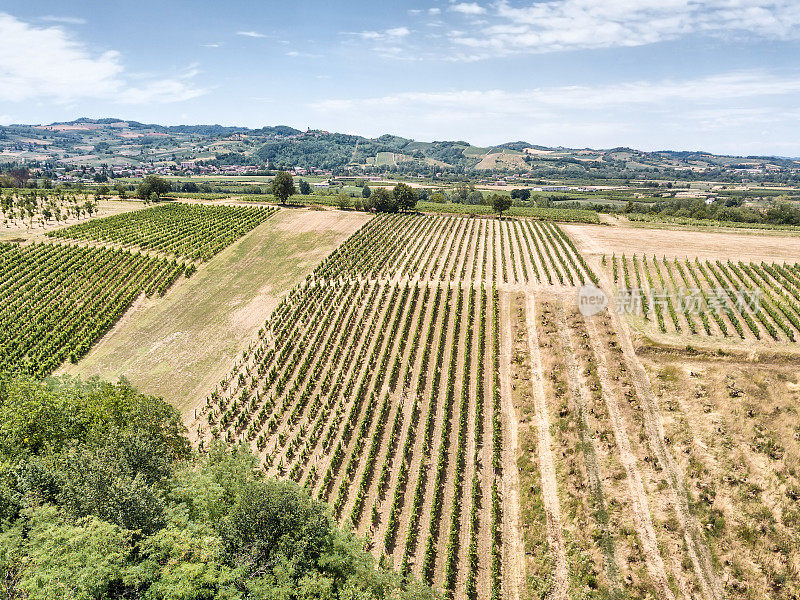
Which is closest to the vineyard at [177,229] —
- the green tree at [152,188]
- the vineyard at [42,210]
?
the vineyard at [42,210]

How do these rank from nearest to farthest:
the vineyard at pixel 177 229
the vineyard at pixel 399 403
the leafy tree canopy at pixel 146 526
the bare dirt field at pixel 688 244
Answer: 1. the leafy tree canopy at pixel 146 526
2. the vineyard at pixel 399 403
3. the bare dirt field at pixel 688 244
4. the vineyard at pixel 177 229

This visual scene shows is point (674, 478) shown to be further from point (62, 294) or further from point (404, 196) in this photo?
point (404, 196)

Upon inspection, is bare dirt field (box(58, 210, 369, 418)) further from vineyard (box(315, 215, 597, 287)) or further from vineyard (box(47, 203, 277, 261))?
vineyard (box(315, 215, 597, 287))

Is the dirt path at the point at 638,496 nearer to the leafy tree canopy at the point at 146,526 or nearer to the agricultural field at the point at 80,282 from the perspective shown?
the leafy tree canopy at the point at 146,526

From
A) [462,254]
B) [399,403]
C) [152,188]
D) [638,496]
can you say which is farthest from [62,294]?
[638,496]

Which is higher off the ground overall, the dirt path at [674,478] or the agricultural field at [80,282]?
the agricultural field at [80,282]

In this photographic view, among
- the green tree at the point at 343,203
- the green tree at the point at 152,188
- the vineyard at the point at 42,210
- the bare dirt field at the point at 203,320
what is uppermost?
the green tree at the point at 152,188
